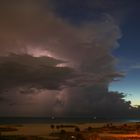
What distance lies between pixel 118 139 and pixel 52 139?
59.3 ft

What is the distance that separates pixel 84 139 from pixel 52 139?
11127mm

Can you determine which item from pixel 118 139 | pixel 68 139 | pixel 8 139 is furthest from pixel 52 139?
pixel 118 139

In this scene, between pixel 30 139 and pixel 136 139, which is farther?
pixel 30 139

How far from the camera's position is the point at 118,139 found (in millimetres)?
62500

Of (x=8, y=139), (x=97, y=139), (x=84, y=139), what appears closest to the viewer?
(x=97, y=139)

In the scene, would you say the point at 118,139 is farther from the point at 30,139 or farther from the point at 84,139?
the point at 30,139

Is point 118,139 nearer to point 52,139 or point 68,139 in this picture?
point 68,139

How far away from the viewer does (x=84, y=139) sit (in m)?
66.2

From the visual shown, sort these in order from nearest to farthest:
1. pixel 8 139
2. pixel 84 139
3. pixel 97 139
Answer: pixel 97 139
pixel 84 139
pixel 8 139

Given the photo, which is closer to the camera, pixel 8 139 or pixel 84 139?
pixel 84 139

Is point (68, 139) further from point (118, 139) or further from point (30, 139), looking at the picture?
point (118, 139)

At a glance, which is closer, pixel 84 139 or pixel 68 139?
pixel 84 139

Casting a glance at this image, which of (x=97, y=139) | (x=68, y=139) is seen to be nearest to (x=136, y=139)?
(x=97, y=139)

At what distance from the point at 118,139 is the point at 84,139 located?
23.7 ft
